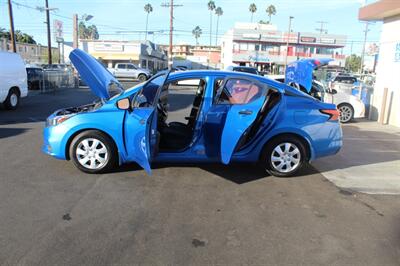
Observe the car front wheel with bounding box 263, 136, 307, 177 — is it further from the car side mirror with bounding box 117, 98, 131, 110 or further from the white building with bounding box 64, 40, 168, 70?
the white building with bounding box 64, 40, 168, 70

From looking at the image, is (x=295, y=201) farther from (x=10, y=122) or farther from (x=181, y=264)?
(x=10, y=122)

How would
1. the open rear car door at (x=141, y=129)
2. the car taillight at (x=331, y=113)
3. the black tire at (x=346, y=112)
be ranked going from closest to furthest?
the open rear car door at (x=141, y=129) → the car taillight at (x=331, y=113) → the black tire at (x=346, y=112)

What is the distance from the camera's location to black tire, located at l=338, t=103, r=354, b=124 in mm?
12281

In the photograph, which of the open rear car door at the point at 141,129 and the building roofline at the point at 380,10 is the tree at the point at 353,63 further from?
the open rear car door at the point at 141,129

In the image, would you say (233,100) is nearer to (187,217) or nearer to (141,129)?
(141,129)

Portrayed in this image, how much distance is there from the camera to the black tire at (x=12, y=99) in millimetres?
13016

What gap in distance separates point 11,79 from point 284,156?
35.9 ft

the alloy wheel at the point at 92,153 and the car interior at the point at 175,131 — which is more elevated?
the car interior at the point at 175,131

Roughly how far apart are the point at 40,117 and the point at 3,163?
5965mm

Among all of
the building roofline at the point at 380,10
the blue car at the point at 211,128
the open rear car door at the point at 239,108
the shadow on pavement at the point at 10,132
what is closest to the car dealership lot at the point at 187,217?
the blue car at the point at 211,128

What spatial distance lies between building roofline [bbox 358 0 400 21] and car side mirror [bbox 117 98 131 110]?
962 centimetres

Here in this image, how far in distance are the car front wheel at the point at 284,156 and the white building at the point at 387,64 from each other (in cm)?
755

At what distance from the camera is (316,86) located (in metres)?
12.2

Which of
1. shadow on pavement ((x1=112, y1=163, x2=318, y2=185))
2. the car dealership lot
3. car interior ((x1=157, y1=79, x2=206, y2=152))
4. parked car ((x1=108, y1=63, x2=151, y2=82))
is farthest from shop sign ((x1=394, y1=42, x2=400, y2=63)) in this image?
parked car ((x1=108, y1=63, x2=151, y2=82))
